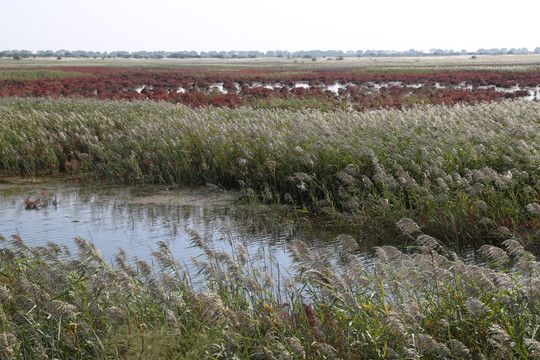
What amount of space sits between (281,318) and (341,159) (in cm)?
662

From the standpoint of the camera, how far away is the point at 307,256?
4801 millimetres

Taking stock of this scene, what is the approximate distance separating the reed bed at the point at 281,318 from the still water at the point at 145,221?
2.63 meters

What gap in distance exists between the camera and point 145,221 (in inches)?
413

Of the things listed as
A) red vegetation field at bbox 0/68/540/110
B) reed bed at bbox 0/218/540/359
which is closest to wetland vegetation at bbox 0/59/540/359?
reed bed at bbox 0/218/540/359

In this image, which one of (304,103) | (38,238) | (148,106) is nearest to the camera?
(38,238)

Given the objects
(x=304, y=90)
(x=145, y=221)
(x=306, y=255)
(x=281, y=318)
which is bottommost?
(x=145, y=221)

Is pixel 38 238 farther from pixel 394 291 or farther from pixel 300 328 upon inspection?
pixel 394 291

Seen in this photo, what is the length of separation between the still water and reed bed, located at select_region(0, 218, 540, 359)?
2627 mm

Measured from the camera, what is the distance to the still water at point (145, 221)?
877cm

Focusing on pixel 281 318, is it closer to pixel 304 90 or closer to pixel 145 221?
pixel 145 221

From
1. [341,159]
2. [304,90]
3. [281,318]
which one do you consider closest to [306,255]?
[281,318]

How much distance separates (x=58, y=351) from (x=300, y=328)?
5.84 ft

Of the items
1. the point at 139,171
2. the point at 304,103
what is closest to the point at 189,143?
the point at 139,171

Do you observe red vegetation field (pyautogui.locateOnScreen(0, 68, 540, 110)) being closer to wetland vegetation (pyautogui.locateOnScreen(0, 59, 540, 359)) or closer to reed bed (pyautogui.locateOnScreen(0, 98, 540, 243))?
reed bed (pyautogui.locateOnScreen(0, 98, 540, 243))
